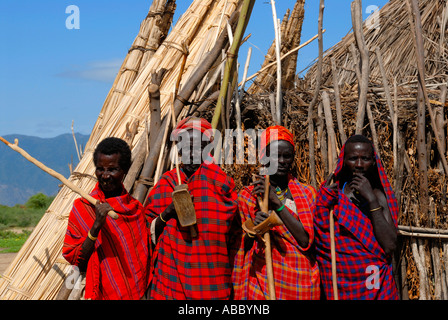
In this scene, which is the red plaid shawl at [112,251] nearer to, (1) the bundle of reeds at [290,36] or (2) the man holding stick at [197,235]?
(2) the man holding stick at [197,235]

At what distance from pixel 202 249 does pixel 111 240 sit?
0.49m

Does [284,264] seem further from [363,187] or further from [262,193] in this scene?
[363,187]

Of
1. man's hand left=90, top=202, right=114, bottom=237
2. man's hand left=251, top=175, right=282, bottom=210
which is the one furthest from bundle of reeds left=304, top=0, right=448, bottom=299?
man's hand left=90, top=202, right=114, bottom=237

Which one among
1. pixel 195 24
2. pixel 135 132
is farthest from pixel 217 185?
pixel 195 24

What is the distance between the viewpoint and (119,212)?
2508 millimetres

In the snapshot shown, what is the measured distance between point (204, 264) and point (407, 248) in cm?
153

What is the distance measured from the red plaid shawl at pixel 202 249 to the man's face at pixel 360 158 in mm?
665

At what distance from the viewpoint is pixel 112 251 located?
251cm

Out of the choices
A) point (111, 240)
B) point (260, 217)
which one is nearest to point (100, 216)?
point (111, 240)

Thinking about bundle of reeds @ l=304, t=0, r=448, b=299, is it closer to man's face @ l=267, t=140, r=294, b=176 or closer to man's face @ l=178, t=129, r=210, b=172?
man's face @ l=267, t=140, r=294, b=176

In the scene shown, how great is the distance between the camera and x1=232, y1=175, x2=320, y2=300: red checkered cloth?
2.55 meters

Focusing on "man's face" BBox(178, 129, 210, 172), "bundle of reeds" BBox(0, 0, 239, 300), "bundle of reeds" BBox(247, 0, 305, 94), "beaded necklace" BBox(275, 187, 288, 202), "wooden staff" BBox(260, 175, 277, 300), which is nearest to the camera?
"wooden staff" BBox(260, 175, 277, 300)

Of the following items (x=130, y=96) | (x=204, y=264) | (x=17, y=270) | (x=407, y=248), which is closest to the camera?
(x=204, y=264)
